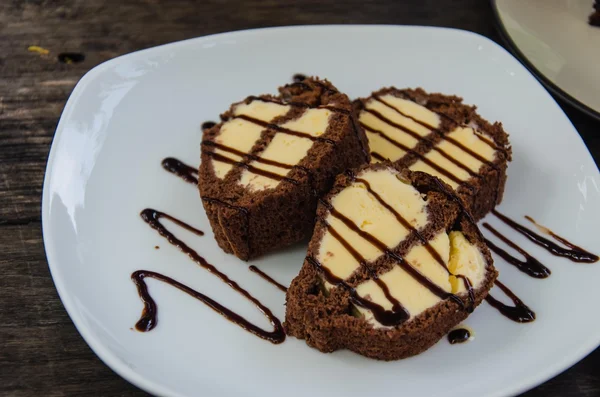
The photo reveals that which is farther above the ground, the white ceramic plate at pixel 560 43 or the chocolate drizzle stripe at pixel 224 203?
the white ceramic plate at pixel 560 43

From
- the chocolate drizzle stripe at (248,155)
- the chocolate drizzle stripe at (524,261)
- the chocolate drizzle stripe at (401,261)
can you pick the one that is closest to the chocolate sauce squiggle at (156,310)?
the chocolate drizzle stripe at (401,261)

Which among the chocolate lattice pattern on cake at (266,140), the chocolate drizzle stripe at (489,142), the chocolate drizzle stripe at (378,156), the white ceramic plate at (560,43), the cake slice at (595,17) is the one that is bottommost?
the chocolate lattice pattern on cake at (266,140)

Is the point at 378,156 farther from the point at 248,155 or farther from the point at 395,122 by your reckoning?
the point at 248,155

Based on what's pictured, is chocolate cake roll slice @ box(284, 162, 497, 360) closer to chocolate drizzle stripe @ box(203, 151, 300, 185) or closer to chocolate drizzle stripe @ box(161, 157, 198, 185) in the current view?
chocolate drizzle stripe @ box(203, 151, 300, 185)

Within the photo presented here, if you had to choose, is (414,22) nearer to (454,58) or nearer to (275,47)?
(454,58)

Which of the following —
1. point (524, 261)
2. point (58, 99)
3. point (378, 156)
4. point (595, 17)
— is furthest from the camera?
point (595, 17)

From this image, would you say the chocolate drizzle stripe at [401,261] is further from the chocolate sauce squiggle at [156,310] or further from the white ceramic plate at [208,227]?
the chocolate sauce squiggle at [156,310]

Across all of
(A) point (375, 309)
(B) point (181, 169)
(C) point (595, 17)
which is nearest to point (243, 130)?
(B) point (181, 169)
